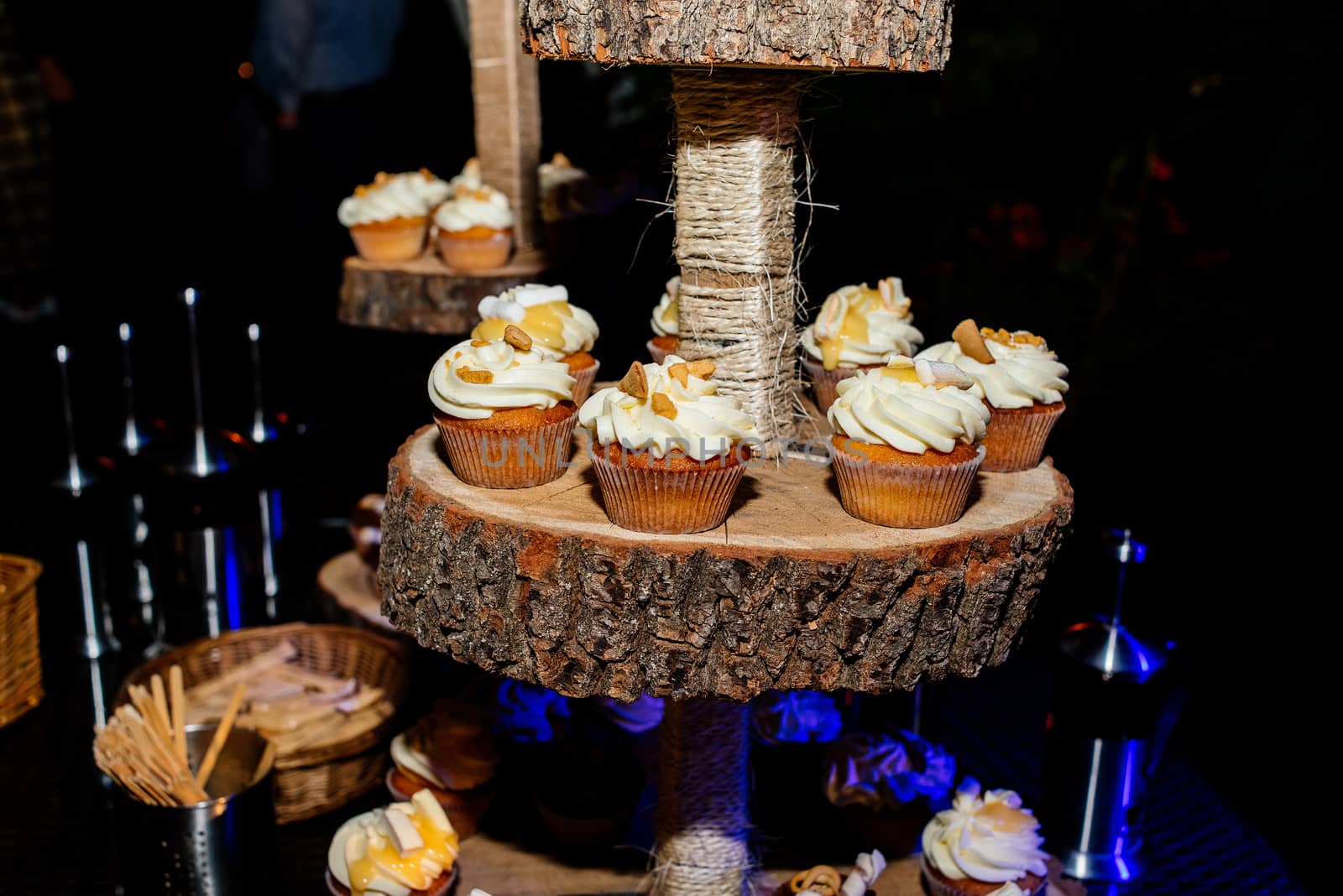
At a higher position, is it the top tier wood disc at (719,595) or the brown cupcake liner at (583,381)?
the brown cupcake liner at (583,381)

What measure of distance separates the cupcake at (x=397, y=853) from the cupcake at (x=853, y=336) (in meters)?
0.95

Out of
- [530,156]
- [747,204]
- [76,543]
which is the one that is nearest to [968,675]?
[747,204]

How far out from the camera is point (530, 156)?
3.09 m

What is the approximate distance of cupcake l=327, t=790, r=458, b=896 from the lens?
1.95m

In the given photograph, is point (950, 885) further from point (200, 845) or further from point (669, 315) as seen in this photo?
point (200, 845)

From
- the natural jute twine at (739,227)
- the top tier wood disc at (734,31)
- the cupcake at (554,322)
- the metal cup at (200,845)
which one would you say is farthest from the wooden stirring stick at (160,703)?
the top tier wood disc at (734,31)

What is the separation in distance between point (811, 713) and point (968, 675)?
96 cm

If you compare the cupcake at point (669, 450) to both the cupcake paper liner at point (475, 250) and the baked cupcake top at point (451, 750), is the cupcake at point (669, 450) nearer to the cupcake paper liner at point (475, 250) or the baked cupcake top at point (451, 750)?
the baked cupcake top at point (451, 750)

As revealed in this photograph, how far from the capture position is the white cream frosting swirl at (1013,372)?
5.71 ft

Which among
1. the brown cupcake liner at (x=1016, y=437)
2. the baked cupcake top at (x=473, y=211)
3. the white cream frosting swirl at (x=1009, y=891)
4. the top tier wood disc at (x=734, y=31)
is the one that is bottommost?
the white cream frosting swirl at (x=1009, y=891)

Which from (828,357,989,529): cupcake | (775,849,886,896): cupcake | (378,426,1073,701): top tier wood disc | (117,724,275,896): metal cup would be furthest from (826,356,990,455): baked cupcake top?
(117,724,275,896): metal cup

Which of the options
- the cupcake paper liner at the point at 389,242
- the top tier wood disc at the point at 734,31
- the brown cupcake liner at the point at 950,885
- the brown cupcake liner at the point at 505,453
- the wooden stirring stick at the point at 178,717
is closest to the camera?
the top tier wood disc at the point at 734,31

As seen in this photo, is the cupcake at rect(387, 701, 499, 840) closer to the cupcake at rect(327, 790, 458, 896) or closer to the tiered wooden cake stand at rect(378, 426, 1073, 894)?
the cupcake at rect(327, 790, 458, 896)

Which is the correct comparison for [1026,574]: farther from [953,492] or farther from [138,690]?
[138,690]
